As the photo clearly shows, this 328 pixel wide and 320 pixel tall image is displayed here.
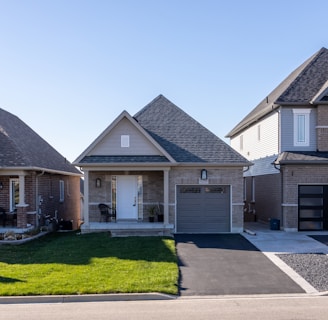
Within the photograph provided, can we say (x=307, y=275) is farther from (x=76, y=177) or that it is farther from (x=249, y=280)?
(x=76, y=177)

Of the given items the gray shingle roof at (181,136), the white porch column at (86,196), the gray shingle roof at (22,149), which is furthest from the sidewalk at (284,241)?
the gray shingle roof at (22,149)

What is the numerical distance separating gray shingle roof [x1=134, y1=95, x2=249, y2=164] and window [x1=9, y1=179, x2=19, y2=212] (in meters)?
6.75

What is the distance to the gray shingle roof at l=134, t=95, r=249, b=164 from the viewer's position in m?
18.5

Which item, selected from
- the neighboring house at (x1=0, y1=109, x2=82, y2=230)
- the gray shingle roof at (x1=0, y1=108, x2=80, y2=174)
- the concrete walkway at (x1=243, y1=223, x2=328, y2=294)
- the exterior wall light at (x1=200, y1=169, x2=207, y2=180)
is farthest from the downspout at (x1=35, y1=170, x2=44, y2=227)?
the concrete walkway at (x1=243, y1=223, x2=328, y2=294)

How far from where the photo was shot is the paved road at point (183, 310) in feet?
24.8

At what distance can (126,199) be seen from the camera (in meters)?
19.1

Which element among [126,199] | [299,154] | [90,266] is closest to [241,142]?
[299,154]

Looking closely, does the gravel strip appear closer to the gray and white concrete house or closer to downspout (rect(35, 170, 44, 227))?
the gray and white concrete house

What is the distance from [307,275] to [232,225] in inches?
302

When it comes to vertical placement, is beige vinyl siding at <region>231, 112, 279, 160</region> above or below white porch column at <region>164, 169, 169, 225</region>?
above

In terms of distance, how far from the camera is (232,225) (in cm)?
1839

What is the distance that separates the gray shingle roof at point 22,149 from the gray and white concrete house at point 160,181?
2510 mm

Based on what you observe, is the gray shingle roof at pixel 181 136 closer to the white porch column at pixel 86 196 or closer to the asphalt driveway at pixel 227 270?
the white porch column at pixel 86 196

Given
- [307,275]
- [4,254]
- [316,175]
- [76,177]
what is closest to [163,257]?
[307,275]
